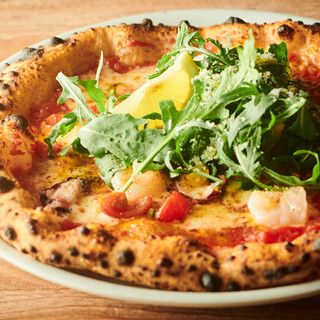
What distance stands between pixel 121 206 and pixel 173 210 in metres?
0.26

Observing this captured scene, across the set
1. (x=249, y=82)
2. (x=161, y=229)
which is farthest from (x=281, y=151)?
(x=161, y=229)

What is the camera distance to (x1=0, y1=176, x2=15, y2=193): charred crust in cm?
265

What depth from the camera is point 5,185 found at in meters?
2.67

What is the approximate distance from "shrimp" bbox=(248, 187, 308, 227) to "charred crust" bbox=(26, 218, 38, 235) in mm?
1030

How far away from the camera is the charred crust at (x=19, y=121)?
3.08 meters

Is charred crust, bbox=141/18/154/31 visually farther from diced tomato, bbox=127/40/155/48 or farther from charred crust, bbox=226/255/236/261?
charred crust, bbox=226/255/236/261

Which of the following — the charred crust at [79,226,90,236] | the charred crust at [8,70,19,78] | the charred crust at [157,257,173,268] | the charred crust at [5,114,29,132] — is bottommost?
the charred crust at [157,257,173,268]

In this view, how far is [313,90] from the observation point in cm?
345

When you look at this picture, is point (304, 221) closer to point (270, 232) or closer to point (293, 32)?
point (270, 232)

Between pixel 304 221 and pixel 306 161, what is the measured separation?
402mm

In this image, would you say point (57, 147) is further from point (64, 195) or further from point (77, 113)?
point (64, 195)

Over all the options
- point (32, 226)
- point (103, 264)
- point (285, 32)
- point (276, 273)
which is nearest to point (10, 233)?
point (32, 226)

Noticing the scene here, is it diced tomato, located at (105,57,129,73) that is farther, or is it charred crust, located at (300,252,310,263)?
→ diced tomato, located at (105,57,129,73)

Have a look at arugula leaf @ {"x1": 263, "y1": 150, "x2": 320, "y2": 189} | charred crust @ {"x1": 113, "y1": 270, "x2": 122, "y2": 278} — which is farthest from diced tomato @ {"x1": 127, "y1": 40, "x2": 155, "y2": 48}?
charred crust @ {"x1": 113, "y1": 270, "x2": 122, "y2": 278}
